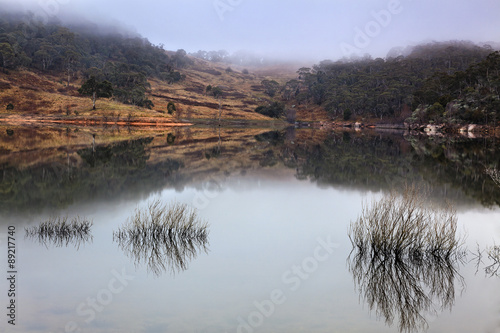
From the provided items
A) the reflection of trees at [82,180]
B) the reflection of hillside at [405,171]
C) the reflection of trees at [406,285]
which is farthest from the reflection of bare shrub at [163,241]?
the reflection of hillside at [405,171]

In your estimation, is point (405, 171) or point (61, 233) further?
point (405, 171)

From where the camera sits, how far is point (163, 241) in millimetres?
11445

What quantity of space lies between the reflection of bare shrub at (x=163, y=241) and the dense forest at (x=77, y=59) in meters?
103

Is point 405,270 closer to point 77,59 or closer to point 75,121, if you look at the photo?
point 75,121

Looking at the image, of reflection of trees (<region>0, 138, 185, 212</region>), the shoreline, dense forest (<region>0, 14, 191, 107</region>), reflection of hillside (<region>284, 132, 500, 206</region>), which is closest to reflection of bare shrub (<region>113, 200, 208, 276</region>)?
reflection of trees (<region>0, 138, 185, 212</region>)

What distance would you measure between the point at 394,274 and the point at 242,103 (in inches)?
5921

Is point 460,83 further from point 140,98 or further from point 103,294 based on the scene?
point 103,294

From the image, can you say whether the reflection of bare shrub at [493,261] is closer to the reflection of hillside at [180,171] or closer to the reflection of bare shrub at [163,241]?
the reflection of bare shrub at [163,241]

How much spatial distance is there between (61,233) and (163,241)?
9.68 ft

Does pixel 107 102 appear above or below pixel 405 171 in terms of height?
above

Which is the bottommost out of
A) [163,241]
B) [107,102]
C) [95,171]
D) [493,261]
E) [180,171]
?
[95,171]

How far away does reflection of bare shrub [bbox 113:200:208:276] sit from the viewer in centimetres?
1004

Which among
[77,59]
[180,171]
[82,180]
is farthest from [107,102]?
[82,180]

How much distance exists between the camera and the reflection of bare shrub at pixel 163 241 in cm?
1004
